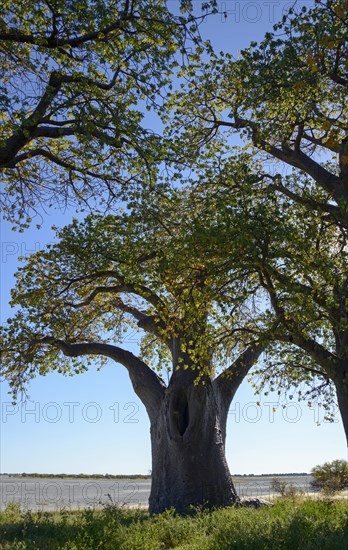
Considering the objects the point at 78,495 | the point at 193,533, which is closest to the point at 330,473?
the point at 78,495

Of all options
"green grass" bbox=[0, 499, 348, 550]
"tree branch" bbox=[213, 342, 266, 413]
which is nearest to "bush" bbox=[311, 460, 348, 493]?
"tree branch" bbox=[213, 342, 266, 413]

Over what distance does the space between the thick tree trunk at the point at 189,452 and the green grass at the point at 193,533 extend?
4587 millimetres

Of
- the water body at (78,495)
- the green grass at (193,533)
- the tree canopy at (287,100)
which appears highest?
the tree canopy at (287,100)

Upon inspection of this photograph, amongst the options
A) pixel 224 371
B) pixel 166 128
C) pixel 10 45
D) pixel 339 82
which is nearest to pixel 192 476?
pixel 224 371

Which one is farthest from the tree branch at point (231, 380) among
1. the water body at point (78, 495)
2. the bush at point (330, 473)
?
the bush at point (330, 473)

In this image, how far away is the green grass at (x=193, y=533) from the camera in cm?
1186

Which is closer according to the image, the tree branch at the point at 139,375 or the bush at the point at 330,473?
the tree branch at the point at 139,375

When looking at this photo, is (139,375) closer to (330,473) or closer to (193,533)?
(193,533)

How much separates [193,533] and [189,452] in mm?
6680

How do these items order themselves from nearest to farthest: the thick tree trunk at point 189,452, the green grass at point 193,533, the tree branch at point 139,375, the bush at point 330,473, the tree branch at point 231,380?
the green grass at point 193,533 → the thick tree trunk at point 189,452 → the tree branch at point 231,380 → the tree branch at point 139,375 → the bush at point 330,473

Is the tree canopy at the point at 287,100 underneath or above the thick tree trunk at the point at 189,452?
above

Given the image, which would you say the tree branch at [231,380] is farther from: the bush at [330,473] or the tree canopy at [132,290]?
the bush at [330,473]

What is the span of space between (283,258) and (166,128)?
5450 millimetres

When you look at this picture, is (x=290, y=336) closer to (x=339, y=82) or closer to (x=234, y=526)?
(x=234, y=526)
